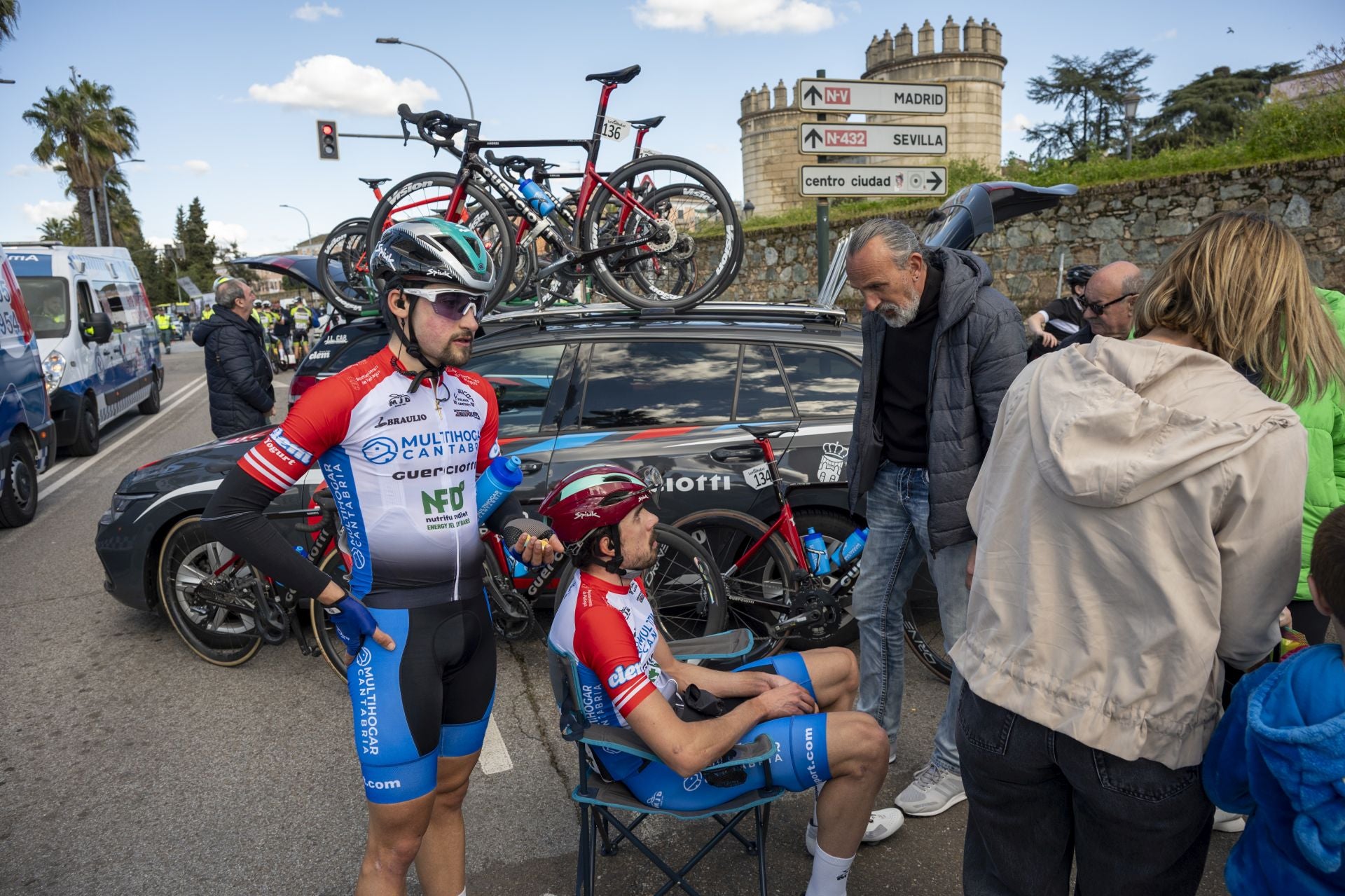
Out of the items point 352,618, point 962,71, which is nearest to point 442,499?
point 352,618

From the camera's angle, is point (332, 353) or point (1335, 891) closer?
point (1335, 891)

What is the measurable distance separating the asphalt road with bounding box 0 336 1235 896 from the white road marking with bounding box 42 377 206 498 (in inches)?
189

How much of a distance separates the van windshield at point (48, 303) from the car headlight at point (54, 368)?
13.4 inches

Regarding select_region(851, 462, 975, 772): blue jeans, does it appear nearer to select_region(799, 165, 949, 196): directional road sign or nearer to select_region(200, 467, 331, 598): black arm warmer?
select_region(200, 467, 331, 598): black arm warmer

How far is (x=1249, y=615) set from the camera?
1.57m

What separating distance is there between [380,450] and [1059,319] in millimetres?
4715

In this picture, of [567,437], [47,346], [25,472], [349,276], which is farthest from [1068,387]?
[47,346]

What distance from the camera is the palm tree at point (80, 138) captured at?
41031 millimetres

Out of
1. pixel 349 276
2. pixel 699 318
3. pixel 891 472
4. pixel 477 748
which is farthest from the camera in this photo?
pixel 349 276

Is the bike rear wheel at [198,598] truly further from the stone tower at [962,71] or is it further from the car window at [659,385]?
the stone tower at [962,71]

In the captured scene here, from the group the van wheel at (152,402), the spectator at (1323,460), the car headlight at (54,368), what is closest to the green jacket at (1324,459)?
the spectator at (1323,460)

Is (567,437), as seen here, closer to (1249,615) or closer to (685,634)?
(685,634)

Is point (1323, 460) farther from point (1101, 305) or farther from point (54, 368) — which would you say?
point (54, 368)

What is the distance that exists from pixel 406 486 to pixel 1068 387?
1615 millimetres
